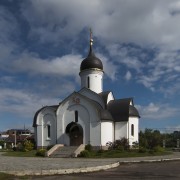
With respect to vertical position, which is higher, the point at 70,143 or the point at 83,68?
the point at 83,68

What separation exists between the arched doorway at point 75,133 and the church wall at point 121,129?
4.06 m

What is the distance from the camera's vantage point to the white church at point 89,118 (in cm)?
3513

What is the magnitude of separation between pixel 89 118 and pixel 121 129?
3834mm

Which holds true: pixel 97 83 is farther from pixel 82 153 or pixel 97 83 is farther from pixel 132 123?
pixel 82 153

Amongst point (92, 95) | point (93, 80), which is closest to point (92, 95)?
point (92, 95)

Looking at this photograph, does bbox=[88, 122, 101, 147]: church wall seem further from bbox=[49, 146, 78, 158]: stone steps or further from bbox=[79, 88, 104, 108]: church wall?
bbox=[79, 88, 104, 108]: church wall

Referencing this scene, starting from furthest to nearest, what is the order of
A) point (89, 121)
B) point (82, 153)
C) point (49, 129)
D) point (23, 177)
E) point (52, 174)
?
point (49, 129) → point (89, 121) → point (82, 153) → point (52, 174) → point (23, 177)

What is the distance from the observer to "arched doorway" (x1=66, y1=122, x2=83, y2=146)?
36281 mm

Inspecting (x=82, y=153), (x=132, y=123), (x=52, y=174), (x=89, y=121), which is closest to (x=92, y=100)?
(x=89, y=121)

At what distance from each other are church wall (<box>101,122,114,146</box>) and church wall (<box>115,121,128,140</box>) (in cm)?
60

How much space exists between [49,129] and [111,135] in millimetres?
7787

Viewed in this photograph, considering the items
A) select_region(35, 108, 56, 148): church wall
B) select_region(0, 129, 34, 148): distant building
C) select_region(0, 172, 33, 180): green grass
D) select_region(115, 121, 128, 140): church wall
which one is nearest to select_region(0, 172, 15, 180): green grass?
select_region(0, 172, 33, 180): green grass

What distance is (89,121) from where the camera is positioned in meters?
35.5

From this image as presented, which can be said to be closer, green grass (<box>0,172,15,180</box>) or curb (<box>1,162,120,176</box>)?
green grass (<box>0,172,15,180</box>)
